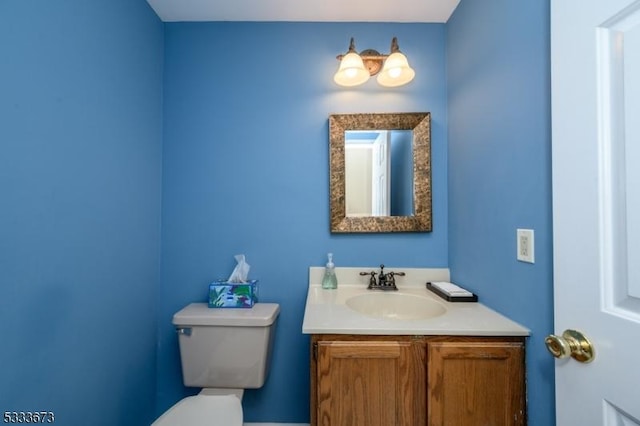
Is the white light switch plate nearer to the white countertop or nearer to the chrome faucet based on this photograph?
the white countertop

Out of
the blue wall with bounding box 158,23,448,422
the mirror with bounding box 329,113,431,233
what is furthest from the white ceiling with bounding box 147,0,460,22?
the mirror with bounding box 329,113,431,233

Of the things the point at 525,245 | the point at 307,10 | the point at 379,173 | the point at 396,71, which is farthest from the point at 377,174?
the point at 307,10

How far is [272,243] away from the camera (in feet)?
4.80

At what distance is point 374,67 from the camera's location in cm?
140

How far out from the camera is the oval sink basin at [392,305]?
1.27m

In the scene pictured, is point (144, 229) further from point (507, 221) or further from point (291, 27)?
point (507, 221)

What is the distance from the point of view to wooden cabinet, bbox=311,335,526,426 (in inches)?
33.8

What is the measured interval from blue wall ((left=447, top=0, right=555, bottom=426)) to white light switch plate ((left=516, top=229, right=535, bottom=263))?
0.06 feet

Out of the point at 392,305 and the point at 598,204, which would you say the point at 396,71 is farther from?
the point at 392,305

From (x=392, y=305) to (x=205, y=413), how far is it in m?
0.93

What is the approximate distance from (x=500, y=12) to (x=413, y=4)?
0.49 metres

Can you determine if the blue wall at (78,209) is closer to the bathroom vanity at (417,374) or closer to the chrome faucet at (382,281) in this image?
the bathroom vanity at (417,374)

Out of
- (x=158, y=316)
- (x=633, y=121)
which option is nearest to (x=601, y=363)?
(x=633, y=121)

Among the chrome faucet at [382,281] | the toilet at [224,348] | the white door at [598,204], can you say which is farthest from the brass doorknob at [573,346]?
the toilet at [224,348]
